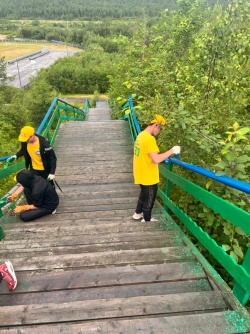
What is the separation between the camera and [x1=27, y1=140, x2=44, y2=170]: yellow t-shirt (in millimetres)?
3928

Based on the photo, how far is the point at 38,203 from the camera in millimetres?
3725

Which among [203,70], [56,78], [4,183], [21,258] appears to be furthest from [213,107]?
[56,78]

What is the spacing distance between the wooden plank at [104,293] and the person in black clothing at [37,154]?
211 cm

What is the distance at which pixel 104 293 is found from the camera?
2.13 meters

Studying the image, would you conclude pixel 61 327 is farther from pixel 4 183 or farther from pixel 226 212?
pixel 4 183

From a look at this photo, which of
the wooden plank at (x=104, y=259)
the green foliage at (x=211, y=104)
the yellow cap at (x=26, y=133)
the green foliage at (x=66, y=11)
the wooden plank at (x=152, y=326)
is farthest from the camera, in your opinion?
the green foliage at (x=66, y=11)

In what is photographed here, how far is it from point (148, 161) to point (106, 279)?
1.47 m

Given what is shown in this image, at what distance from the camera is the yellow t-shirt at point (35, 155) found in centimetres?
393

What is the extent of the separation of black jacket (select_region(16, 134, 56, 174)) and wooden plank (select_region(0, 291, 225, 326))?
2.42 metres

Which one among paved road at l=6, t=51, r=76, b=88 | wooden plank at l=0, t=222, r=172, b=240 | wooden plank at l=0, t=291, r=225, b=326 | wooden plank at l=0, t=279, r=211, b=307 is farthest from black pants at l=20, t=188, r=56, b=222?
paved road at l=6, t=51, r=76, b=88

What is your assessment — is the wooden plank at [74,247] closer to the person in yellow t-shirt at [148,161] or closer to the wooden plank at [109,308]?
the person in yellow t-shirt at [148,161]

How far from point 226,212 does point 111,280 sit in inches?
46.5

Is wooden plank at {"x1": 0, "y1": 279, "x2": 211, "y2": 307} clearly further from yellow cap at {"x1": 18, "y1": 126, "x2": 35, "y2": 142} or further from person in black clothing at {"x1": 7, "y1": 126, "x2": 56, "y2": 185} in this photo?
yellow cap at {"x1": 18, "y1": 126, "x2": 35, "y2": 142}

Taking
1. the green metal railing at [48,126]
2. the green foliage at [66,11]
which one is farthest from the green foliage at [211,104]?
the green foliage at [66,11]
